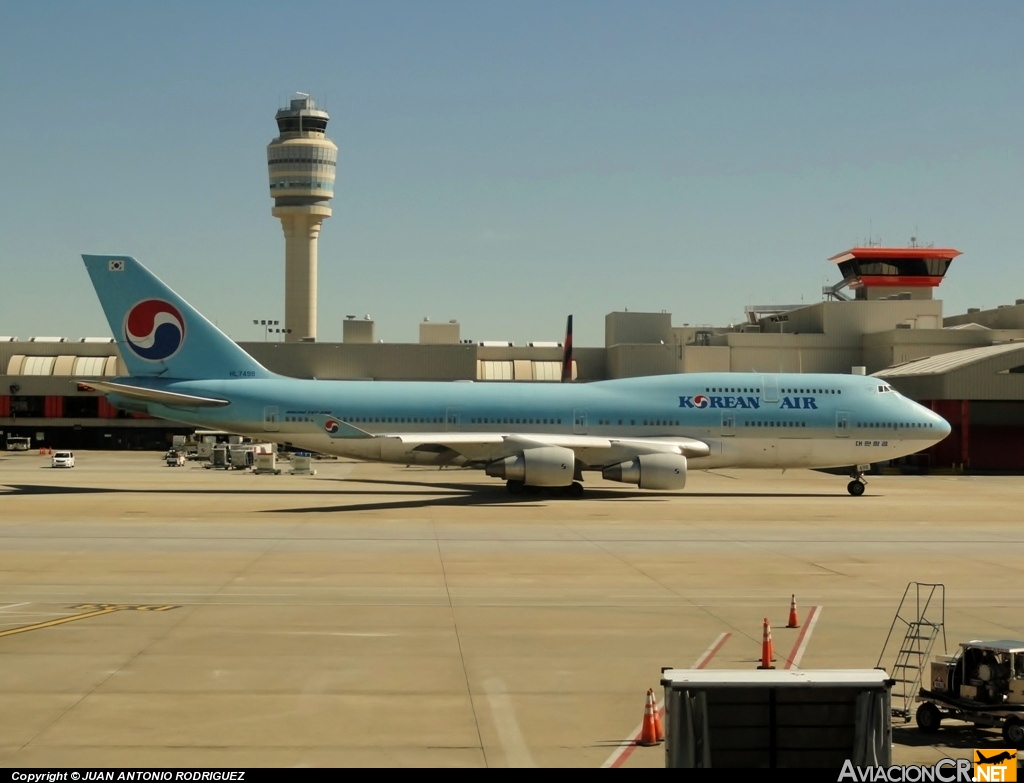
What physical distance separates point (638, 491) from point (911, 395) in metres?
30.5

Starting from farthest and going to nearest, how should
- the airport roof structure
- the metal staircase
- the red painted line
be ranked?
the airport roof structure, the red painted line, the metal staircase

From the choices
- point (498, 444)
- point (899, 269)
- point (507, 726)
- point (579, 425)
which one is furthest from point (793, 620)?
point (899, 269)

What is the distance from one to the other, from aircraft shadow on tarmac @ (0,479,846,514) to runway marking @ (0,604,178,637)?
19747 millimetres

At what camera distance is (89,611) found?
20656 mm

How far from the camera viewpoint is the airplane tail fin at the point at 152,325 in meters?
47.1

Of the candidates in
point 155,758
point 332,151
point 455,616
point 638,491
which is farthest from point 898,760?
point 332,151

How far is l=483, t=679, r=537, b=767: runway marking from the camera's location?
12211mm

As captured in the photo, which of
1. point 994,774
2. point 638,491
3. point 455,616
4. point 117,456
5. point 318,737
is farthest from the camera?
point 117,456

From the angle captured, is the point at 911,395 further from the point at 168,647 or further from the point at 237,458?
the point at 168,647

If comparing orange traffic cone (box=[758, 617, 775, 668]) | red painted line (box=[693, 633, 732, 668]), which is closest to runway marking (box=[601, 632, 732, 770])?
red painted line (box=[693, 633, 732, 668])

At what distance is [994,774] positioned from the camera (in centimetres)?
948

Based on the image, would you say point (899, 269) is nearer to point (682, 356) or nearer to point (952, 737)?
point (682, 356)

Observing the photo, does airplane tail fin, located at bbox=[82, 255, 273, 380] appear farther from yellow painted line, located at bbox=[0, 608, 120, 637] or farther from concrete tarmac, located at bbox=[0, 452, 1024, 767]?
yellow painted line, located at bbox=[0, 608, 120, 637]

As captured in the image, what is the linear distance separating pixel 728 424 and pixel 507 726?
36.6m
